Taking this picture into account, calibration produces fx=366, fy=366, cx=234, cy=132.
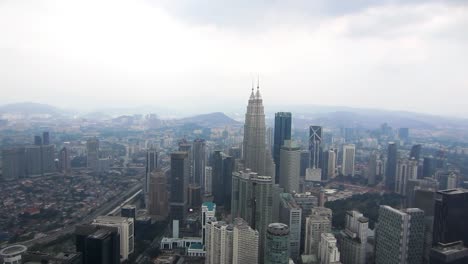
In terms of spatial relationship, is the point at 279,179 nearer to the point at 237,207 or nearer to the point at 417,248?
the point at 237,207

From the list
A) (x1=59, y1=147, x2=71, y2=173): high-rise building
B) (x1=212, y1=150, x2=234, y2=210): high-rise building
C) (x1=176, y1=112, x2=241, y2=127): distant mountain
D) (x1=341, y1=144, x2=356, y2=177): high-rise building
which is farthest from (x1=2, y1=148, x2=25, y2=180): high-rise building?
(x1=176, y1=112, x2=241, y2=127): distant mountain

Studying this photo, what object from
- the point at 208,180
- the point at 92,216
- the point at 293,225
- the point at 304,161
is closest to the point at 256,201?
the point at 293,225

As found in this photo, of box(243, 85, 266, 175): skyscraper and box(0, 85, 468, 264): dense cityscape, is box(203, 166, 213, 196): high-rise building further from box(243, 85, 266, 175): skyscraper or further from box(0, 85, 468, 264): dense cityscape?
box(243, 85, 266, 175): skyscraper

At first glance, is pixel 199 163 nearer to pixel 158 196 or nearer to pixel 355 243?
pixel 158 196

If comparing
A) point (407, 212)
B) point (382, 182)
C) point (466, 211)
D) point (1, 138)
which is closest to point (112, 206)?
point (1, 138)

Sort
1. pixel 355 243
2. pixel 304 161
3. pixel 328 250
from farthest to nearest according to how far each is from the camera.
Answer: pixel 304 161, pixel 355 243, pixel 328 250

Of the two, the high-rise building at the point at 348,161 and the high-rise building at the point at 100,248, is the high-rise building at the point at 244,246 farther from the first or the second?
the high-rise building at the point at 348,161
